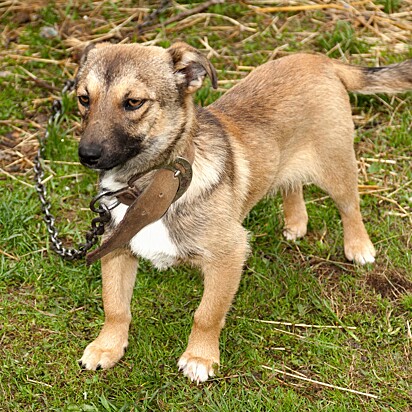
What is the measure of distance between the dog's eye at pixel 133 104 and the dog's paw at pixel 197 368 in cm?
155

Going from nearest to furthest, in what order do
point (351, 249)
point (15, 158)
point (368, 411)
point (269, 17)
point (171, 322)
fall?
point (368, 411)
point (171, 322)
point (351, 249)
point (15, 158)
point (269, 17)

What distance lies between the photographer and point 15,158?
618 cm

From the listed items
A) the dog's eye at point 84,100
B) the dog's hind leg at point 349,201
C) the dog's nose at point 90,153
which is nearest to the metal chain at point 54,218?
the dog's nose at point 90,153

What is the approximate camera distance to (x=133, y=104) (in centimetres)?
391

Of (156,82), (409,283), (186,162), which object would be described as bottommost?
(409,283)

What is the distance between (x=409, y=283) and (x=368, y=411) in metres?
1.16

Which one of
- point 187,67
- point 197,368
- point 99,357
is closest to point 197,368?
point 197,368

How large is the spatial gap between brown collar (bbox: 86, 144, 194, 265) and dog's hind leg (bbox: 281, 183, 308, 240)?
1.60 meters

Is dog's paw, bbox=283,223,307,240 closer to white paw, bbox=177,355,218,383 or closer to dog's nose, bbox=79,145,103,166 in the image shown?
white paw, bbox=177,355,218,383

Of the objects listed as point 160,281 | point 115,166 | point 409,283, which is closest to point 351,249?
point 409,283

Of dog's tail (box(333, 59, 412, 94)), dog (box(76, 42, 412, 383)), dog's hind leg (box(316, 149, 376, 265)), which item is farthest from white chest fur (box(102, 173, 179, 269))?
dog's tail (box(333, 59, 412, 94))

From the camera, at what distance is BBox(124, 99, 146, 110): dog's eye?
389 cm

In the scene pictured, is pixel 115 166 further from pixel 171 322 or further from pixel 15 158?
pixel 15 158

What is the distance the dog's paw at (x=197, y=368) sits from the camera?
4.43 m
